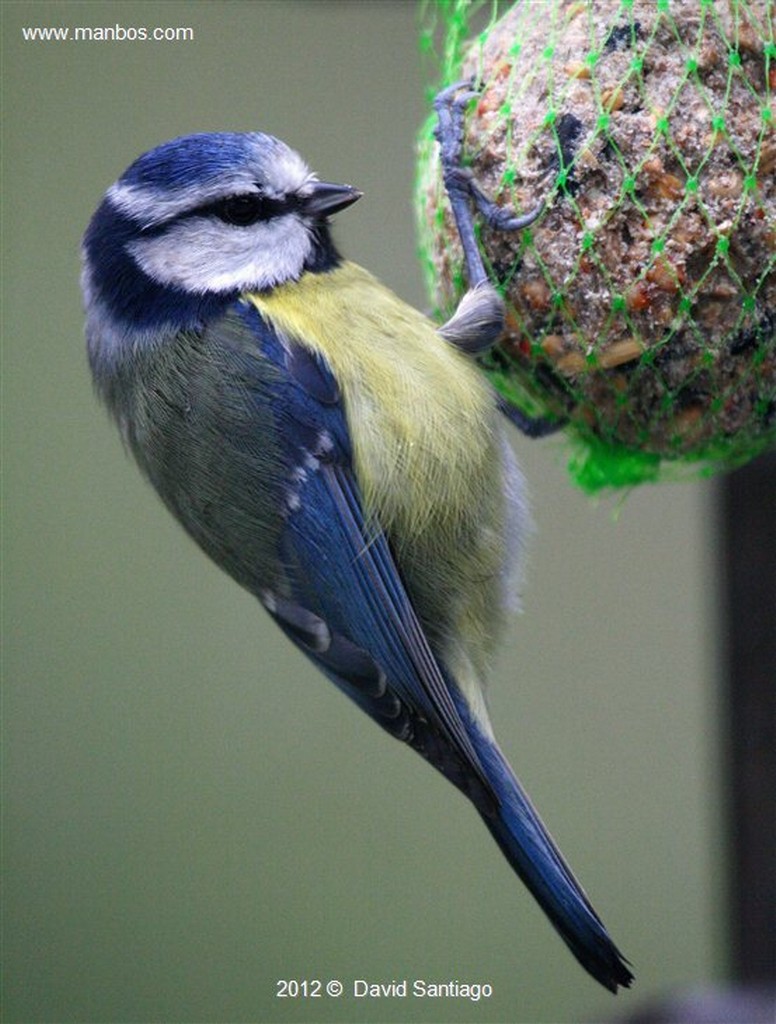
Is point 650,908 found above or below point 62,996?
below

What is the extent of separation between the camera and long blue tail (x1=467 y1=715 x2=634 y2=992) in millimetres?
1528

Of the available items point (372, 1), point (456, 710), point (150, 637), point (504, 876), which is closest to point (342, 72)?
point (372, 1)

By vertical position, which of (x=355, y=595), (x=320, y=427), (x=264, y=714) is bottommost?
(x=264, y=714)

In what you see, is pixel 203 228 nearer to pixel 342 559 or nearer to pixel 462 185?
pixel 462 185

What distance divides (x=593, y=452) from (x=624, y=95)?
49cm

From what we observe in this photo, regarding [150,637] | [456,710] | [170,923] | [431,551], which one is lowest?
[170,923]

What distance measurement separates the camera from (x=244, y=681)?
3.09m

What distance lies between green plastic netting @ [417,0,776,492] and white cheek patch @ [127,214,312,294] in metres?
0.23

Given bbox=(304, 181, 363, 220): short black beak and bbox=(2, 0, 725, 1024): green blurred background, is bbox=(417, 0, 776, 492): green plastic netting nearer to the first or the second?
bbox=(304, 181, 363, 220): short black beak

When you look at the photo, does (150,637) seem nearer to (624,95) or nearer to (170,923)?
(170,923)

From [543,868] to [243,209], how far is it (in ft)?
2.77

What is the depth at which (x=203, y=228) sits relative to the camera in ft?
4.95

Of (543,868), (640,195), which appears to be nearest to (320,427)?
(640,195)

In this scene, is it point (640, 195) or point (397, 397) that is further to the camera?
point (397, 397)
